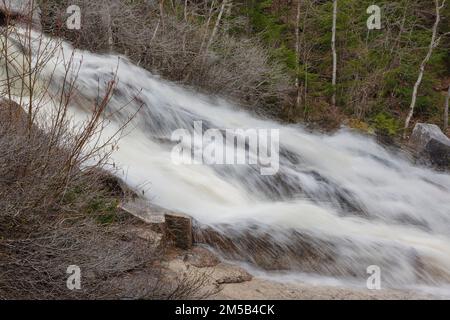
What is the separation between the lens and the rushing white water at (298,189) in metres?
5.36

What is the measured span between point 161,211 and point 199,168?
169 cm

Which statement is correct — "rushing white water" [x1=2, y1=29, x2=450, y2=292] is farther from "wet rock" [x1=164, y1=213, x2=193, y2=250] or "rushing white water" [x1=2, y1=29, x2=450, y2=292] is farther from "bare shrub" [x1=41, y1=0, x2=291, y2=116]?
"bare shrub" [x1=41, y1=0, x2=291, y2=116]

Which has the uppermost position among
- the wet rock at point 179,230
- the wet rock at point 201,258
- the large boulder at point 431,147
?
the large boulder at point 431,147

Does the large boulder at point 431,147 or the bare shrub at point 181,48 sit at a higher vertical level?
the bare shrub at point 181,48

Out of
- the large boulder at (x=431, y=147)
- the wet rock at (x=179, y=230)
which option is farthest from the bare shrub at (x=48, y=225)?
the large boulder at (x=431, y=147)

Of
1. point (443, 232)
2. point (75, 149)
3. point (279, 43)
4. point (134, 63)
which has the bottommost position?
point (443, 232)

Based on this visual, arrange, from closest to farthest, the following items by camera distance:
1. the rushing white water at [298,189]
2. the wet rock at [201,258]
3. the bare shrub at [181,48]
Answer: the wet rock at [201,258] < the rushing white water at [298,189] < the bare shrub at [181,48]

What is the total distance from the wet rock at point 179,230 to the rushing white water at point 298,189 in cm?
35

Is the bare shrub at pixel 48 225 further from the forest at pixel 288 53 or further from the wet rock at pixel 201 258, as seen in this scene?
the forest at pixel 288 53

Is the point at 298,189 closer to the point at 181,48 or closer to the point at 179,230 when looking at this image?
the point at 179,230

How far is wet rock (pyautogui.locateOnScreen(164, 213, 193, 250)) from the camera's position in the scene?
16.3ft
